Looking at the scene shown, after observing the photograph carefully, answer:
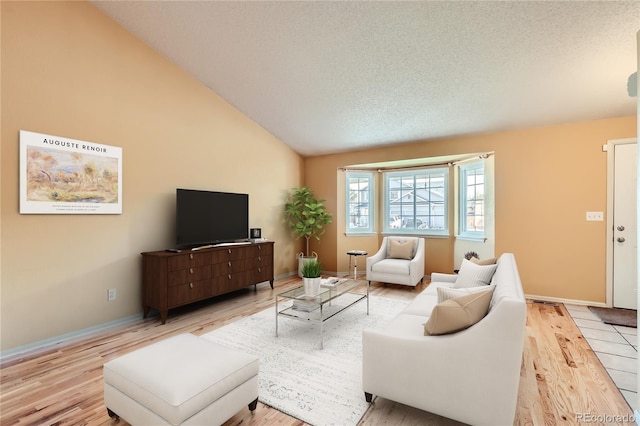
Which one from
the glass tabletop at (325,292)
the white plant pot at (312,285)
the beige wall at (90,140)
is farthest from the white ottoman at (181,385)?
the beige wall at (90,140)

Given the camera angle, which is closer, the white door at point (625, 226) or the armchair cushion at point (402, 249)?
the white door at point (625, 226)

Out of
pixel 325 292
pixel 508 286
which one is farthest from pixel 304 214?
pixel 508 286

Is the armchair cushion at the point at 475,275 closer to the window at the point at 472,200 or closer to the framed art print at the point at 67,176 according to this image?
the window at the point at 472,200

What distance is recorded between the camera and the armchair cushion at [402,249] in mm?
5254

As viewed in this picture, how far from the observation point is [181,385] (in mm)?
1553

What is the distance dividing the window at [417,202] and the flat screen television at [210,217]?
10.1 feet

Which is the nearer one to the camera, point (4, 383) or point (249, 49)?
point (4, 383)

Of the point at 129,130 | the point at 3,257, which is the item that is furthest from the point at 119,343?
the point at 129,130

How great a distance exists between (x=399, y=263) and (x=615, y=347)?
2626 mm

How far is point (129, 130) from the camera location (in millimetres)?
3566

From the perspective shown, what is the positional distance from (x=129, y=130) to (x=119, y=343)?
2365 millimetres

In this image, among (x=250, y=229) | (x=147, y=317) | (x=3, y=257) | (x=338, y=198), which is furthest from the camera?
(x=338, y=198)

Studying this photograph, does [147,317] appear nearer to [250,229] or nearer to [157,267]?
[157,267]

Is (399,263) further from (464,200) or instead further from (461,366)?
(461,366)
